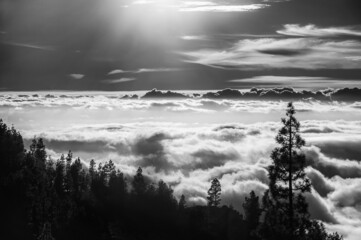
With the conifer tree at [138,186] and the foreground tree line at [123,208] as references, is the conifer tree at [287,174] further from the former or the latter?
the conifer tree at [138,186]

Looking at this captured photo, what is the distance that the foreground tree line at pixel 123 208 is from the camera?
26484 millimetres

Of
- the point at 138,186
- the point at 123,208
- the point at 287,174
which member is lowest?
the point at 123,208

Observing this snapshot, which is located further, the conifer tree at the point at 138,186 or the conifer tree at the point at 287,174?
the conifer tree at the point at 138,186

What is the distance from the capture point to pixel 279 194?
87.2 feet

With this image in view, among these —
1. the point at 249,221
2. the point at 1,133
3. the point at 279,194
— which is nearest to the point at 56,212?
the point at 1,133

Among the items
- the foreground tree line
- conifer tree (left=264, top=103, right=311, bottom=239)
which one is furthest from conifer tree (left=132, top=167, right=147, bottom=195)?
conifer tree (left=264, top=103, right=311, bottom=239)

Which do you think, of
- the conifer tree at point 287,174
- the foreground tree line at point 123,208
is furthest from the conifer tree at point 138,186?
the conifer tree at point 287,174

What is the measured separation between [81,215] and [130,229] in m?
9.83

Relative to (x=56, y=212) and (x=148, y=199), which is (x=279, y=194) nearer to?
(x=56, y=212)

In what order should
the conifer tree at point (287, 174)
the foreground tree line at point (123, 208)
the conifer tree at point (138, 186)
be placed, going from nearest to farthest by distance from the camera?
the conifer tree at point (287, 174)
the foreground tree line at point (123, 208)
the conifer tree at point (138, 186)

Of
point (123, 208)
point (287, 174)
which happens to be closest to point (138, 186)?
point (123, 208)

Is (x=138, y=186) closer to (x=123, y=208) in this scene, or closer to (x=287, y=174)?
(x=123, y=208)

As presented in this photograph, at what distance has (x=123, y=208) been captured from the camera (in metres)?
95.1

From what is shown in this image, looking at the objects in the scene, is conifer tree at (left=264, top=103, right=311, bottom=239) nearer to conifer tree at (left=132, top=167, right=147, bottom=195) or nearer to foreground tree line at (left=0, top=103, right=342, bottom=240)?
foreground tree line at (left=0, top=103, right=342, bottom=240)
